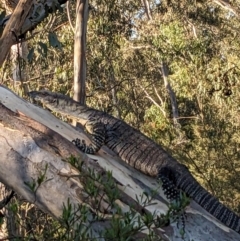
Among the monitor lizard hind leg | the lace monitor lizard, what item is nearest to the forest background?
the lace monitor lizard

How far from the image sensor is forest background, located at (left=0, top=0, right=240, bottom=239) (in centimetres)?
1182

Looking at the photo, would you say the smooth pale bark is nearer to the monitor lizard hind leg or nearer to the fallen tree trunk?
the monitor lizard hind leg

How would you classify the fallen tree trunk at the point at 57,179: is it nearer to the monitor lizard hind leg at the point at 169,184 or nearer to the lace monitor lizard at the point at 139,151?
the monitor lizard hind leg at the point at 169,184

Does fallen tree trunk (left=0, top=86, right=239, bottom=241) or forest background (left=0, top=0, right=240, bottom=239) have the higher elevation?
fallen tree trunk (left=0, top=86, right=239, bottom=241)

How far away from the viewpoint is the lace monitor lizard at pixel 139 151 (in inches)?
166

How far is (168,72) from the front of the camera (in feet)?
56.2

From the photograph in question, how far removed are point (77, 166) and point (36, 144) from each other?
0.83 m

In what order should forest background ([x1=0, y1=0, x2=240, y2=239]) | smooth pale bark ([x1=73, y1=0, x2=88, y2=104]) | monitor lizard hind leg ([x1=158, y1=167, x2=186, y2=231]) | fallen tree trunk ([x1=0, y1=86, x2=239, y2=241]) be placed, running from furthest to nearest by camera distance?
forest background ([x1=0, y1=0, x2=240, y2=239]) → smooth pale bark ([x1=73, y1=0, x2=88, y2=104]) → monitor lizard hind leg ([x1=158, y1=167, x2=186, y2=231]) → fallen tree trunk ([x1=0, y1=86, x2=239, y2=241])

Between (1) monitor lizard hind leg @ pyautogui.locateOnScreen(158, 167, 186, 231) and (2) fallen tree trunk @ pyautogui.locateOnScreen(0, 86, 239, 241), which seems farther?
(1) monitor lizard hind leg @ pyautogui.locateOnScreen(158, 167, 186, 231)

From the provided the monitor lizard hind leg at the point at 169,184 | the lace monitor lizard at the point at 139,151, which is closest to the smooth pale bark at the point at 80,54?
the lace monitor lizard at the point at 139,151

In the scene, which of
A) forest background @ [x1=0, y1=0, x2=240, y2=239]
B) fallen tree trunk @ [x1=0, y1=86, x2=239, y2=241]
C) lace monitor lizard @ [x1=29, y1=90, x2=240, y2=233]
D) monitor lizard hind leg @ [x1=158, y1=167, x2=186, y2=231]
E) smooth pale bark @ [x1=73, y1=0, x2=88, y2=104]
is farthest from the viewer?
forest background @ [x1=0, y1=0, x2=240, y2=239]

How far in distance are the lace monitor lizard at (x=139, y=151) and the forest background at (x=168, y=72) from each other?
3724 mm

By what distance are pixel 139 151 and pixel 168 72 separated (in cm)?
1227

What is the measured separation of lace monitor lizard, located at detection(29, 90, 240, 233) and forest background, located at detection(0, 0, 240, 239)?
3.72m
